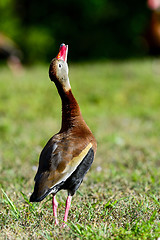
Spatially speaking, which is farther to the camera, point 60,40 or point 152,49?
point 60,40

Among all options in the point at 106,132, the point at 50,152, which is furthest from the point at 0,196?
the point at 106,132

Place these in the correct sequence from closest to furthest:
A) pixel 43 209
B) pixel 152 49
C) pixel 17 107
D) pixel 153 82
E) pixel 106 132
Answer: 1. pixel 43 209
2. pixel 106 132
3. pixel 17 107
4. pixel 153 82
5. pixel 152 49

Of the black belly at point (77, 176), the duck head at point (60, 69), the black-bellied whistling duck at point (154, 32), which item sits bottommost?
the black belly at point (77, 176)

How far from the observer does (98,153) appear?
4902 millimetres

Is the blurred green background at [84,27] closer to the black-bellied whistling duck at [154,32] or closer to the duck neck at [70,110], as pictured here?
the black-bellied whistling duck at [154,32]

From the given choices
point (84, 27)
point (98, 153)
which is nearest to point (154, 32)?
point (98, 153)

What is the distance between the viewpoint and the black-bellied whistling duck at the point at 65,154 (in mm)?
2287

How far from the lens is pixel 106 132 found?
5941 mm

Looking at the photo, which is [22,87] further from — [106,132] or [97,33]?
[97,33]

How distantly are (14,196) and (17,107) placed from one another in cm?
431

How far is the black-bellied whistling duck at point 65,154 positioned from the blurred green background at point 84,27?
16.2m

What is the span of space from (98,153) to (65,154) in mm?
2561

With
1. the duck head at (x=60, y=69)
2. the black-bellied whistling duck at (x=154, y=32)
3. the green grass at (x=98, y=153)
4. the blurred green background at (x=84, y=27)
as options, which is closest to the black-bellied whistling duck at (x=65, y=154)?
the duck head at (x=60, y=69)

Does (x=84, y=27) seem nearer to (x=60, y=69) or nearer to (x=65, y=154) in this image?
(x=60, y=69)
